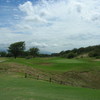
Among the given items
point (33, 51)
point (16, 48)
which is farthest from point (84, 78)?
point (33, 51)

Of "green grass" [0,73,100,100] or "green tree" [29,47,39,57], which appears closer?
"green grass" [0,73,100,100]

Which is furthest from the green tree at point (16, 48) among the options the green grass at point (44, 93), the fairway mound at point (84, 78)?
the green grass at point (44, 93)

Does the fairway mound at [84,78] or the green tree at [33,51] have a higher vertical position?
the green tree at [33,51]

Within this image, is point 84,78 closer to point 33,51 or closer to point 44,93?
point 44,93

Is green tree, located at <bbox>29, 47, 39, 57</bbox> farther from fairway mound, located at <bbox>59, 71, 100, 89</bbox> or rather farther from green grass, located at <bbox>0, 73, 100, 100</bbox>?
green grass, located at <bbox>0, 73, 100, 100</bbox>

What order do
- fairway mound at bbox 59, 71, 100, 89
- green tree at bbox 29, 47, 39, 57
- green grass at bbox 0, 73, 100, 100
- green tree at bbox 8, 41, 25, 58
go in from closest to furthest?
green grass at bbox 0, 73, 100, 100, fairway mound at bbox 59, 71, 100, 89, green tree at bbox 8, 41, 25, 58, green tree at bbox 29, 47, 39, 57

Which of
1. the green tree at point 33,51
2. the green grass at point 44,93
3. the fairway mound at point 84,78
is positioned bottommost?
the fairway mound at point 84,78

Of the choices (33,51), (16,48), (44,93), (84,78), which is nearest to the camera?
(44,93)

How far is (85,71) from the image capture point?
40.1 metres

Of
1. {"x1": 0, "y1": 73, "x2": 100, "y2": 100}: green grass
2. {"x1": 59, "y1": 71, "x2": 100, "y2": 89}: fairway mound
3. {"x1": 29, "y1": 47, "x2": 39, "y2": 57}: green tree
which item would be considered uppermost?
{"x1": 29, "y1": 47, "x2": 39, "y2": 57}: green tree

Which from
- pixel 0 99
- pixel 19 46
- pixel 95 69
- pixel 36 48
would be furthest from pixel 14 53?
pixel 0 99

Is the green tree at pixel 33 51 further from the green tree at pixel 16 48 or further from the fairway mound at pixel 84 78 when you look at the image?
the fairway mound at pixel 84 78

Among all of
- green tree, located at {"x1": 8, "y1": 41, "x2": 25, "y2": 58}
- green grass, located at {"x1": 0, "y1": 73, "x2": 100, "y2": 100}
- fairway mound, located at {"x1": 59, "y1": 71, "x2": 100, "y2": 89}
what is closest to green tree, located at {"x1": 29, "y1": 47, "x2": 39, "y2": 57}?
green tree, located at {"x1": 8, "y1": 41, "x2": 25, "y2": 58}

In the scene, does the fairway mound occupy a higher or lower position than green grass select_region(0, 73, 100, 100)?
lower
